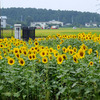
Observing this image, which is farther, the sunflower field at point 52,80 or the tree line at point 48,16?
the tree line at point 48,16

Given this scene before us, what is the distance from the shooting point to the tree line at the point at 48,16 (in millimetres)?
110825

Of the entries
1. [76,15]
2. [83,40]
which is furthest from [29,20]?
[83,40]

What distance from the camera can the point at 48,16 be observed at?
122m

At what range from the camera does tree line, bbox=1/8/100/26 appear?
111 metres

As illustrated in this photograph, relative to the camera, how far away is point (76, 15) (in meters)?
121

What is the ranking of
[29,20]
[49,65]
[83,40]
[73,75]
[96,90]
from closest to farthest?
[96,90] < [73,75] < [49,65] < [83,40] < [29,20]

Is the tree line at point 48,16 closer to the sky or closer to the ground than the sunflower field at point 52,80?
closer to the sky

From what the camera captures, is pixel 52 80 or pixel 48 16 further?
pixel 48 16

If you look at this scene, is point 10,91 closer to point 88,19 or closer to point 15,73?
point 15,73

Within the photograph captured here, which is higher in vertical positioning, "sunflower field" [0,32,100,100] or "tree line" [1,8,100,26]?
"tree line" [1,8,100,26]

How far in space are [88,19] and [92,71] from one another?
118452 mm

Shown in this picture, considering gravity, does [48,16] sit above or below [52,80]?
above

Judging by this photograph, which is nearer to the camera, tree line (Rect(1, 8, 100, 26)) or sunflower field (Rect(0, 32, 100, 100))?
sunflower field (Rect(0, 32, 100, 100))

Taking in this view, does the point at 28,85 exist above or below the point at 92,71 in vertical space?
below
